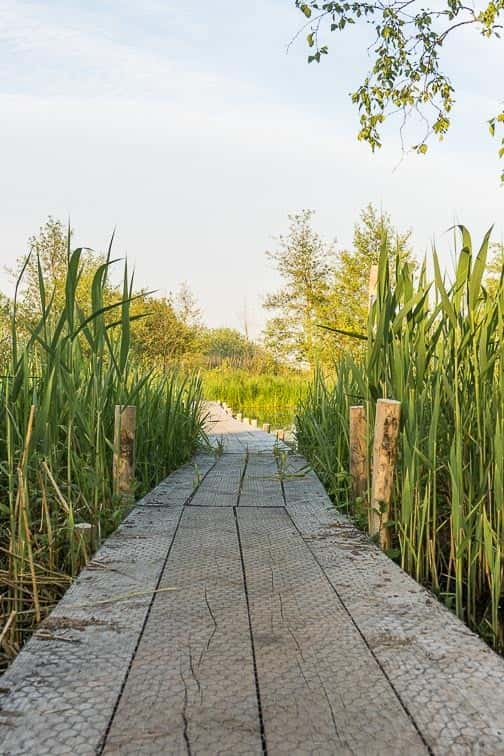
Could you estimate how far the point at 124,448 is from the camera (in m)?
3.14

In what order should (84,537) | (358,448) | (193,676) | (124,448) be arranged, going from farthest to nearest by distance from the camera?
(358,448) < (124,448) < (84,537) < (193,676)

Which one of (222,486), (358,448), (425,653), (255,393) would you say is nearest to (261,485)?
(222,486)

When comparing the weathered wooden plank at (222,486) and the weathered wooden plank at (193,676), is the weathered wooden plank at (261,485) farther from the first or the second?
the weathered wooden plank at (193,676)

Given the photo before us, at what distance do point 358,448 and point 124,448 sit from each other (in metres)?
1.12

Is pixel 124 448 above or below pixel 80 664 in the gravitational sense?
above

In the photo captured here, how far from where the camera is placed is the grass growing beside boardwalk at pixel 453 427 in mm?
2131

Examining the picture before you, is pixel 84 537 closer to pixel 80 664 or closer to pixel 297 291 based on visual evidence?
pixel 80 664

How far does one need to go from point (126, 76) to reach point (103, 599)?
8473mm

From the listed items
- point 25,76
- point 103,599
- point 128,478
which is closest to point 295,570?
point 103,599

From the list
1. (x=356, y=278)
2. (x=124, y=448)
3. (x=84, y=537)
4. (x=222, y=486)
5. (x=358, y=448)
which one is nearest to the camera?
(x=84, y=537)

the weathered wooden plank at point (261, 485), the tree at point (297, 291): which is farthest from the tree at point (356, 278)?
the weathered wooden plank at point (261, 485)

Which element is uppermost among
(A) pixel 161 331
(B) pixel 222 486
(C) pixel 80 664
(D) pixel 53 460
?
(A) pixel 161 331

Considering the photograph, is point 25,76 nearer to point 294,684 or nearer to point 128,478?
point 128,478

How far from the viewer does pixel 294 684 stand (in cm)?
128
